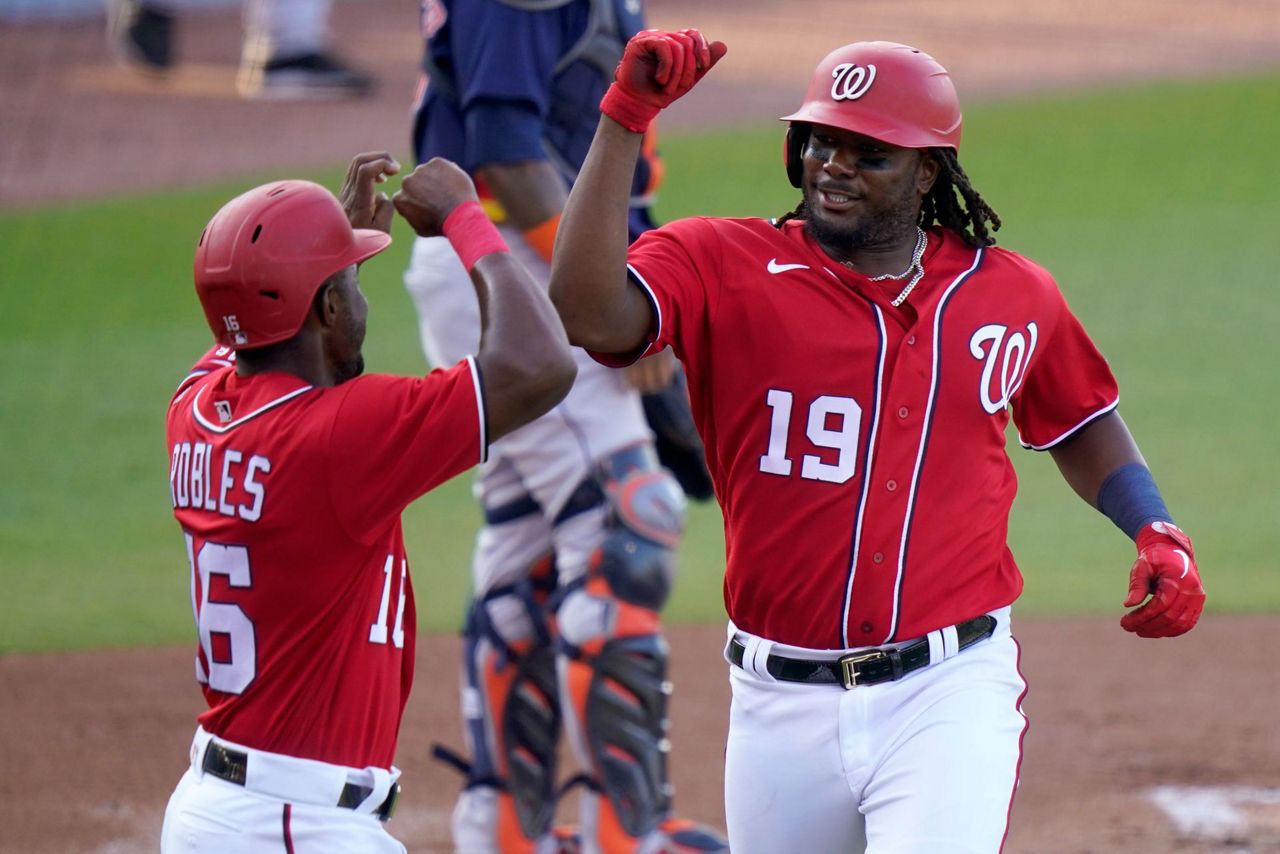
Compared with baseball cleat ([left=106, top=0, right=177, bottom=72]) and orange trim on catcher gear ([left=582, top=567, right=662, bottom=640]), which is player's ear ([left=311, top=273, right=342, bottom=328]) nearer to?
orange trim on catcher gear ([left=582, top=567, right=662, bottom=640])

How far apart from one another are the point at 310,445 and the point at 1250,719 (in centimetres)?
379

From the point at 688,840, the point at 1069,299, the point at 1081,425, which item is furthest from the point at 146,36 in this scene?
the point at 1081,425

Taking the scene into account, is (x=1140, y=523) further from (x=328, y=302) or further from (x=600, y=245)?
(x=328, y=302)

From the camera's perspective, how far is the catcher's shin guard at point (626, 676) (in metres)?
4.32

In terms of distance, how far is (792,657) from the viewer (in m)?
3.11

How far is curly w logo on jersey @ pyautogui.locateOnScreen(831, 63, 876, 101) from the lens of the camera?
309cm

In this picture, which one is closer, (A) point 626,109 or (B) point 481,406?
(A) point 626,109

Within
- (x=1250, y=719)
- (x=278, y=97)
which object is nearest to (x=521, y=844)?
(x=1250, y=719)

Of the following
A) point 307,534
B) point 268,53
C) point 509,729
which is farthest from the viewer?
point 268,53

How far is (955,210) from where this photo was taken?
3.33 meters

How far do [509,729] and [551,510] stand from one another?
0.57 meters

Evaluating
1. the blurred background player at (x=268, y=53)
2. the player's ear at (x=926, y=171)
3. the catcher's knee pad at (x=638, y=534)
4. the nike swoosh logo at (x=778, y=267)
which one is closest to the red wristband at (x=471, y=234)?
the nike swoosh logo at (x=778, y=267)

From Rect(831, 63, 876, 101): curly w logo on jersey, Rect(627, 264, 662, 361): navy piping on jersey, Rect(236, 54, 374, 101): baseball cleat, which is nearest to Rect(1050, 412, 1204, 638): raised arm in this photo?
Rect(831, 63, 876, 101): curly w logo on jersey

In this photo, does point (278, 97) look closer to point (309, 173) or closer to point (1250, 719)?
point (309, 173)
